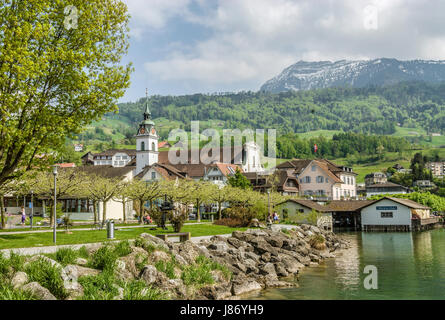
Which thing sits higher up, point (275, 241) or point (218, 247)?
point (218, 247)

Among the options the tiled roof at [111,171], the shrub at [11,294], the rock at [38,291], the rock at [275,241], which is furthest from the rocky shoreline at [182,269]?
the tiled roof at [111,171]

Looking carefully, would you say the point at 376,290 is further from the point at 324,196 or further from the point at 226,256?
the point at 324,196

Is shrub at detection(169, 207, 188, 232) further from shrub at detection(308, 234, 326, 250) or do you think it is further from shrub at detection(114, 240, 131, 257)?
shrub at detection(308, 234, 326, 250)

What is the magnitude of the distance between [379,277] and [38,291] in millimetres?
22727

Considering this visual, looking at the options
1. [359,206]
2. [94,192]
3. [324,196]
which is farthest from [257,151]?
[94,192]

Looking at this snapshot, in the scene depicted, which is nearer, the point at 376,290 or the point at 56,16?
the point at 56,16

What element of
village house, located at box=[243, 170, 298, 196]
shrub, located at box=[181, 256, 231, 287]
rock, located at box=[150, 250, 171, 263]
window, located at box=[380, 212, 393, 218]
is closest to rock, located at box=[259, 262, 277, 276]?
shrub, located at box=[181, 256, 231, 287]

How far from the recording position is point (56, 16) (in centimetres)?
2217

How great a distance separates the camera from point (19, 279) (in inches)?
618

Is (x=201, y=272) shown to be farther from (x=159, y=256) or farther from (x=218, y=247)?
(x=218, y=247)

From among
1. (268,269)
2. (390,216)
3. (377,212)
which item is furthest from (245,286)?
(390,216)

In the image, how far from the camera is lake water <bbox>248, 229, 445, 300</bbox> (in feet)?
76.2

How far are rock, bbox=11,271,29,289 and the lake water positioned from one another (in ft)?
38.5
